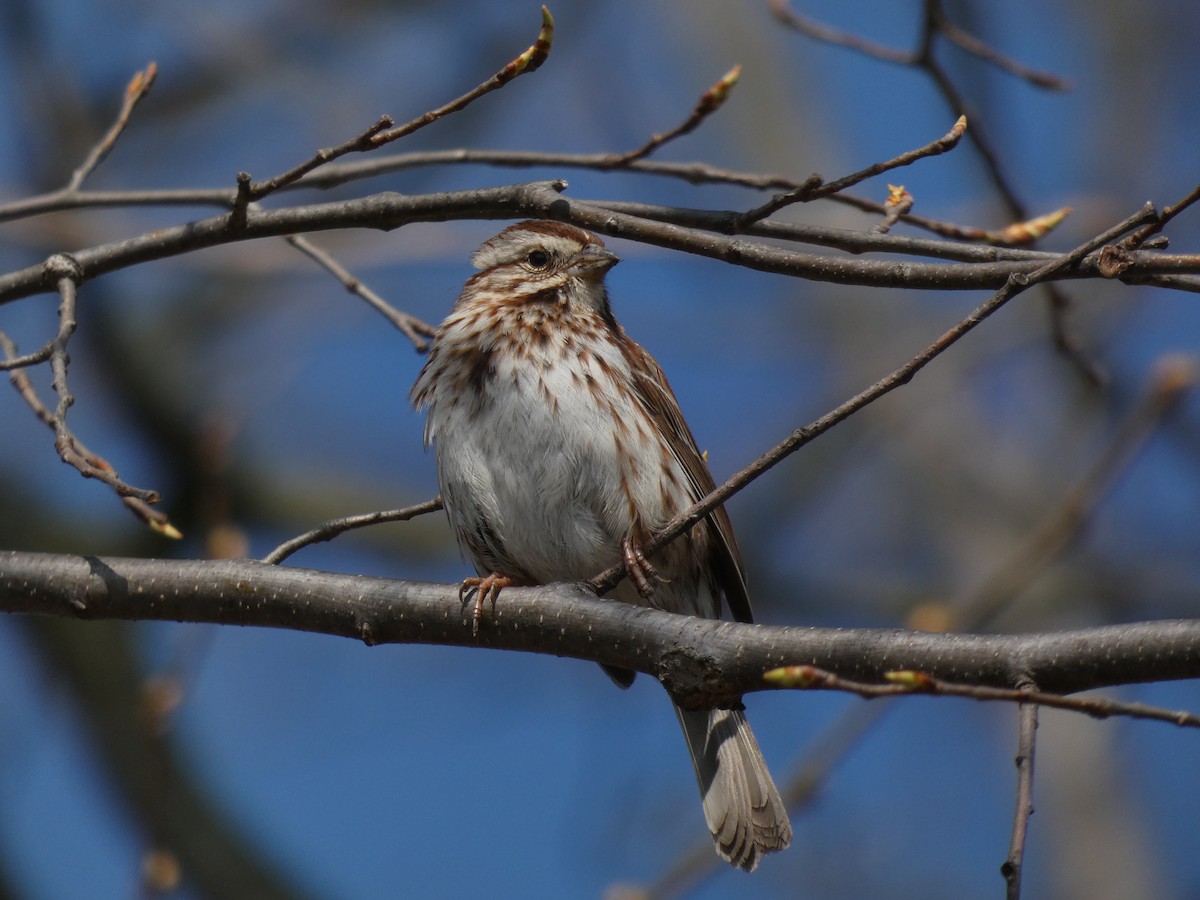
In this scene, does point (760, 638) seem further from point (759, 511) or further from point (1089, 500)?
point (759, 511)

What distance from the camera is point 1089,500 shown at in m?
4.67

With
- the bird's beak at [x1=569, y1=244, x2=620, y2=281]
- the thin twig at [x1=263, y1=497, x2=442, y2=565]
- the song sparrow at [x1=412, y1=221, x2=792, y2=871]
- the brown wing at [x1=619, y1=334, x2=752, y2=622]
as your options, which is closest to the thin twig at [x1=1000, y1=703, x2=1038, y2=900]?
the thin twig at [x1=263, y1=497, x2=442, y2=565]

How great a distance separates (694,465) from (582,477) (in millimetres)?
545

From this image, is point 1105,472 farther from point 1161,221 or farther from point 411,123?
point 411,123

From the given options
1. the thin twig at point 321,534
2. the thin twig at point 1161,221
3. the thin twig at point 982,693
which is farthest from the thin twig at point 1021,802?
the thin twig at point 321,534

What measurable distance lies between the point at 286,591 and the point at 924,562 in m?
8.44

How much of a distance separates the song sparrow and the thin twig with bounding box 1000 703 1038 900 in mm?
1752

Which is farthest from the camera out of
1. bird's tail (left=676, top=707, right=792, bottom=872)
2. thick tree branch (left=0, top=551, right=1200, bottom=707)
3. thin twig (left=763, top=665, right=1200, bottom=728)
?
bird's tail (left=676, top=707, right=792, bottom=872)

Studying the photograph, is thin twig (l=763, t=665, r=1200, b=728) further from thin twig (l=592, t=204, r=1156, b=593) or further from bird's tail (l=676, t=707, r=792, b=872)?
bird's tail (l=676, t=707, r=792, b=872)

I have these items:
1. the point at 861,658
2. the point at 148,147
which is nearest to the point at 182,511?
the point at 148,147

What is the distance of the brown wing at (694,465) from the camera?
4.87 metres

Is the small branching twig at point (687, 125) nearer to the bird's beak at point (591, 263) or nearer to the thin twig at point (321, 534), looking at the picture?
the thin twig at point (321, 534)

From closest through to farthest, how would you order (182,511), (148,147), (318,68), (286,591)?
(286,591)
(182,511)
(148,147)
(318,68)

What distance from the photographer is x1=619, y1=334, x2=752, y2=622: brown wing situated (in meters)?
4.87
